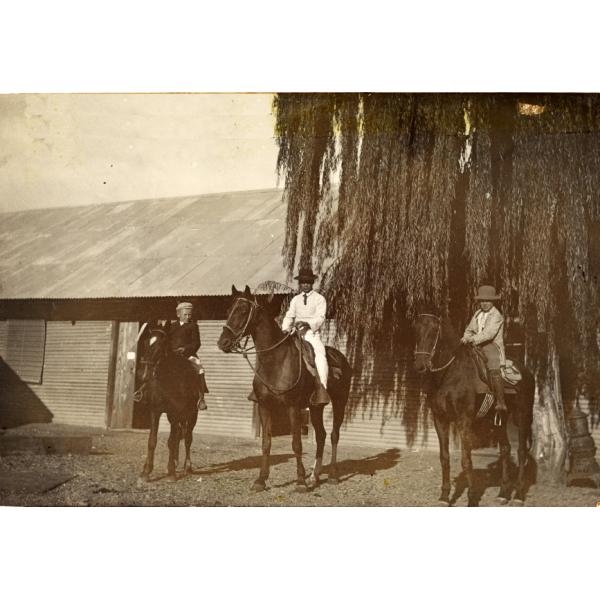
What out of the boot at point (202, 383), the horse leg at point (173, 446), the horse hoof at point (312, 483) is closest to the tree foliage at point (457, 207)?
the horse hoof at point (312, 483)

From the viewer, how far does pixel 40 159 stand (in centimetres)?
665

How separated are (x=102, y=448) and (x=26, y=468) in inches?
30.8

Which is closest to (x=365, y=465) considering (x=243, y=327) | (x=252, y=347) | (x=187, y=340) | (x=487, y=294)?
(x=252, y=347)

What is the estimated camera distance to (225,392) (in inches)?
281

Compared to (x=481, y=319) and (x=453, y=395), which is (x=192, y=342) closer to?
(x=453, y=395)

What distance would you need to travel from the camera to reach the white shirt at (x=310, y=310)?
641 centimetres

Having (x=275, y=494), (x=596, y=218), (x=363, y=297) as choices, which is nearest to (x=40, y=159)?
(x=363, y=297)

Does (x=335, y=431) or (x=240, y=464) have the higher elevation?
(x=335, y=431)

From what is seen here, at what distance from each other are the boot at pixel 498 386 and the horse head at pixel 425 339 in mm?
647

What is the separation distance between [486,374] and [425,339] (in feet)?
2.35

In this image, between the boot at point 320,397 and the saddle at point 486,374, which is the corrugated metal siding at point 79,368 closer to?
the boot at point 320,397

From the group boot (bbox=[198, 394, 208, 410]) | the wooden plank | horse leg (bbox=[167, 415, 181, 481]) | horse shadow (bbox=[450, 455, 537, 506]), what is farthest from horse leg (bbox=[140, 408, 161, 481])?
horse shadow (bbox=[450, 455, 537, 506])

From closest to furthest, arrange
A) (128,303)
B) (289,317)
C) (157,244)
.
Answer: (289,317), (157,244), (128,303)

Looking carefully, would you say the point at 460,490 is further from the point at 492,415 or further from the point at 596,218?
the point at 596,218
